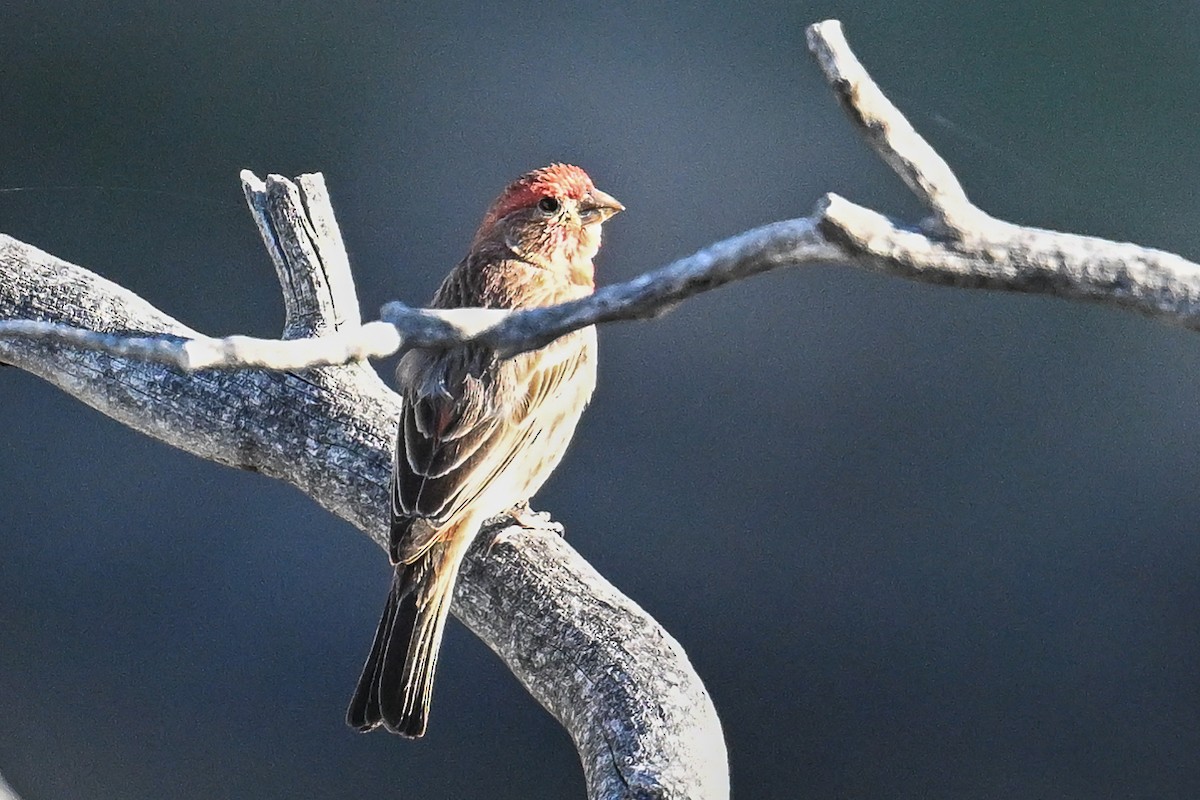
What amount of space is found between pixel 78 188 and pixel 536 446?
3.83ft

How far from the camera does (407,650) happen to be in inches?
60.7

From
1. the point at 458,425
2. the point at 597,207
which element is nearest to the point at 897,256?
the point at 458,425

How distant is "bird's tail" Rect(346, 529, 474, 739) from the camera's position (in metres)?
1.54

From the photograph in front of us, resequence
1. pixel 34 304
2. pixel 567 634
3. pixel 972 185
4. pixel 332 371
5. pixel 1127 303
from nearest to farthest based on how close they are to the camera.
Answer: pixel 1127 303 → pixel 567 634 → pixel 332 371 → pixel 34 304 → pixel 972 185

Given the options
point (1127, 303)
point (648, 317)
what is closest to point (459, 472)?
point (648, 317)

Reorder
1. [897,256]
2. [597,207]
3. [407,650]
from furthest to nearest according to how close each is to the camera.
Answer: [597,207], [407,650], [897,256]

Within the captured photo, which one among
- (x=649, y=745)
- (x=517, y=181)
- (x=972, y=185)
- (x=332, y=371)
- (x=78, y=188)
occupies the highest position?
(x=78, y=188)

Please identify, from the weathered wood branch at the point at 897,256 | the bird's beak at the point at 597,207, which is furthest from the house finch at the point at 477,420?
the weathered wood branch at the point at 897,256

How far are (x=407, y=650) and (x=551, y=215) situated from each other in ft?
2.02

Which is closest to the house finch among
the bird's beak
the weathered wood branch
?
the bird's beak

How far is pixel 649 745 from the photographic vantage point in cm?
124

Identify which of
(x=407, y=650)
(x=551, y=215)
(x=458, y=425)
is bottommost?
(x=407, y=650)

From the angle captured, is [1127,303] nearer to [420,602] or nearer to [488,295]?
[420,602]

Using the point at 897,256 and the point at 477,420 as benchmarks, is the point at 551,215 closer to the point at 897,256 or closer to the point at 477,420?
the point at 477,420
